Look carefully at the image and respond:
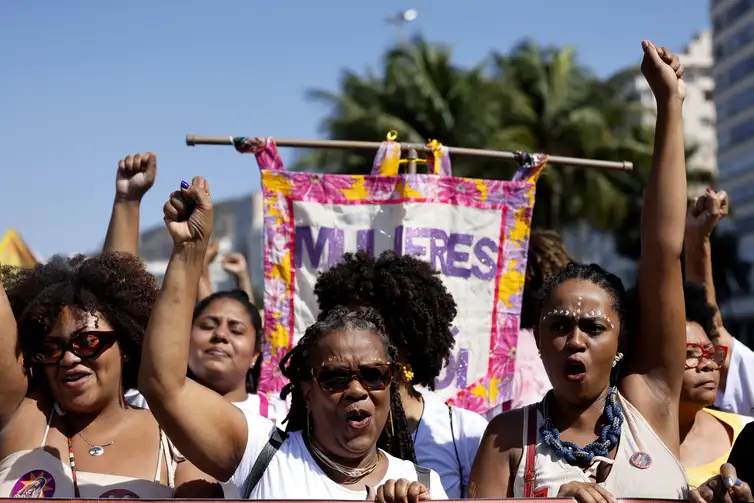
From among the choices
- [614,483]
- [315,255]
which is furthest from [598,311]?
[315,255]

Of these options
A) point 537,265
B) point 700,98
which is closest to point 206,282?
point 537,265

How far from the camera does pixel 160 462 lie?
10.6 ft

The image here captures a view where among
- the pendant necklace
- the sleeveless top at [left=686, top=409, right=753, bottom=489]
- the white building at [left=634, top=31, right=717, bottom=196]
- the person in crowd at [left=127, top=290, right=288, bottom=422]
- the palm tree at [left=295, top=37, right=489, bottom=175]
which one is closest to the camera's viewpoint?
the pendant necklace

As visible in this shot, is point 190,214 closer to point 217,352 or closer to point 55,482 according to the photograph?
point 55,482

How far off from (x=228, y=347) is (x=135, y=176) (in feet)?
2.92

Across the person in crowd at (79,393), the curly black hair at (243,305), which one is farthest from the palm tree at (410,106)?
the person in crowd at (79,393)

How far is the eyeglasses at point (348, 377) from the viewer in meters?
2.92

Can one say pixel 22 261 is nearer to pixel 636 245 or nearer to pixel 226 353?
pixel 226 353

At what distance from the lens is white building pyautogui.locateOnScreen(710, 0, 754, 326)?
152 ft

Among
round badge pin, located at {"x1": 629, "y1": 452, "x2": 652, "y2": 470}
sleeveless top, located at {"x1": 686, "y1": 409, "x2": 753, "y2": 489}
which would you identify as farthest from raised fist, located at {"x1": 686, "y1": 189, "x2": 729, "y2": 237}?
round badge pin, located at {"x1": 629, "y1": 452, "x2": 652, "y2": 470}

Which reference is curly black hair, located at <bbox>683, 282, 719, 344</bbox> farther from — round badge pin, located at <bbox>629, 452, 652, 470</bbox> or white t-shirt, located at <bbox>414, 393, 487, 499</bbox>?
round badge pin, located at <bbox>629, 452, 652, 470</bbox>

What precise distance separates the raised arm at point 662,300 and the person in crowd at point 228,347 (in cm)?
169

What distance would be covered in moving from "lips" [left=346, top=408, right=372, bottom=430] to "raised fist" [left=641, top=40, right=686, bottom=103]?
4.70 ft

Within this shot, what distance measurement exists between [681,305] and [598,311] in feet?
0.86
